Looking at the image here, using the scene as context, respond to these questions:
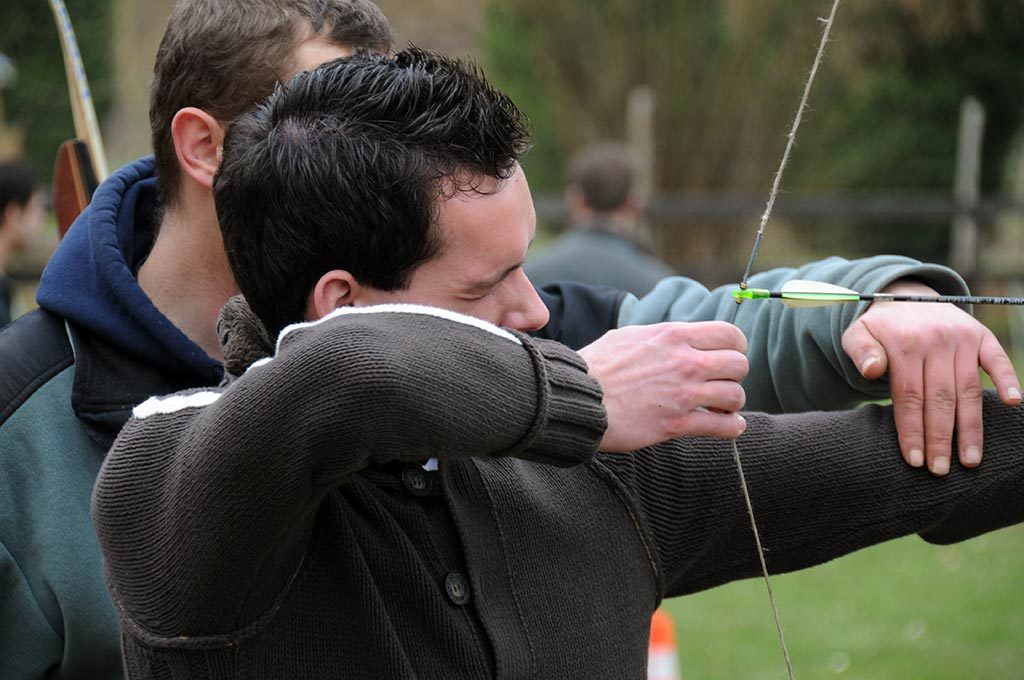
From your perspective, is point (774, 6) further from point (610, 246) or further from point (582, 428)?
point (582, 428)

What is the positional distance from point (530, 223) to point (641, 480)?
1.12 feet

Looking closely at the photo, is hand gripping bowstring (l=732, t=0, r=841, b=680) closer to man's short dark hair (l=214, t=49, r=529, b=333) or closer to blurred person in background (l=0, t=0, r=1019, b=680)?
blurred person in background (l=0, t=0, r=1019, b=680)

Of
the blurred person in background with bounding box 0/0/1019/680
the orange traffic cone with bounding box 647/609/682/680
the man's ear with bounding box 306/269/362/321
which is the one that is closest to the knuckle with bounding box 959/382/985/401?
the blurred person in background with bounding box 0/0/1019/680

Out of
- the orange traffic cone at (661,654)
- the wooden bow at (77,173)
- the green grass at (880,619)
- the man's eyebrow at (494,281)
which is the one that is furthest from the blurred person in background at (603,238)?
the man's eyebrow at (494,281)

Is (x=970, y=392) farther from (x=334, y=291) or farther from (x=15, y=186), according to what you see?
(x=15, y=186)

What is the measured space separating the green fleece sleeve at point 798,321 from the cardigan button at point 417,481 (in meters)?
0.57

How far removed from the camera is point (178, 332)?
1.70 metres

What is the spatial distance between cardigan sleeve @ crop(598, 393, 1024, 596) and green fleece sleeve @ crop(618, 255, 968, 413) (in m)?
0.11

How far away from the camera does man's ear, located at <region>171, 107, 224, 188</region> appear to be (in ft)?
5.91

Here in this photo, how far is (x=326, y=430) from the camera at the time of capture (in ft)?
3.82

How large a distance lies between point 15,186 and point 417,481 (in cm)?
576

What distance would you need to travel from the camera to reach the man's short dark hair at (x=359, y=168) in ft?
4.49

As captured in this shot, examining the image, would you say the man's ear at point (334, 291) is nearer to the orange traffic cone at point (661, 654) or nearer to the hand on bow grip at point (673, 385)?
the hand on bow grip at point (673, 385)

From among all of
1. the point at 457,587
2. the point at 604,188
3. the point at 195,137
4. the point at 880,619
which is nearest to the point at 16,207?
the point at 604,188
